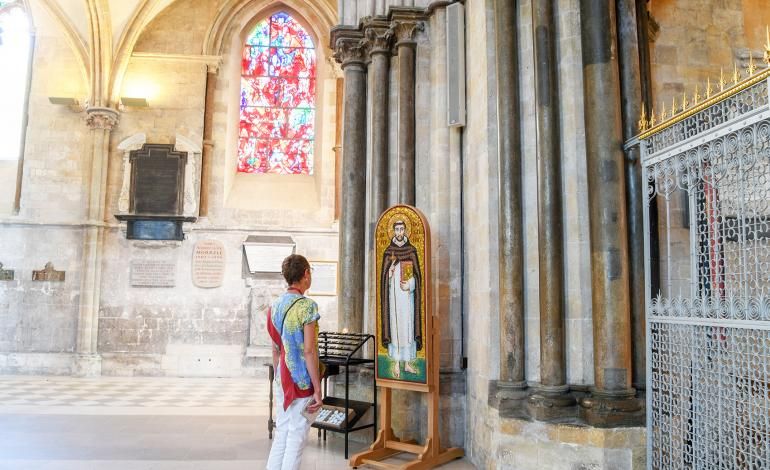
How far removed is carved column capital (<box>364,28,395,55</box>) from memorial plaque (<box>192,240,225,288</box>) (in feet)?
20.7

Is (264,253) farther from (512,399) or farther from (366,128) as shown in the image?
(512,399)

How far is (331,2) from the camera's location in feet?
39.6

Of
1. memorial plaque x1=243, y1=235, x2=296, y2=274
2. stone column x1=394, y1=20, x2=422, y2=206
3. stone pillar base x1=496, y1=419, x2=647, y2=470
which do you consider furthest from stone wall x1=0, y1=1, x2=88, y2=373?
stone pillar base x1=496, y1=419, x2=647, y2=470

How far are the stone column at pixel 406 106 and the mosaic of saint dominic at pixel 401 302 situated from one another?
834 millimetres

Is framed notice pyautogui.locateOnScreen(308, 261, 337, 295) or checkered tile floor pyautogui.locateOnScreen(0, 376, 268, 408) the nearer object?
checkered tile floor pyautogui.locateOnScreen(0, 376, 268, 408)

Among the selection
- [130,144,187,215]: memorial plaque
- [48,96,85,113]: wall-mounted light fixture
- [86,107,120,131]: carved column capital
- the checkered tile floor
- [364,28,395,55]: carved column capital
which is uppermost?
[48,96,85,113]: wall-mounted light fixture

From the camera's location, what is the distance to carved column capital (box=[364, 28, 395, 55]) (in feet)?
20.0

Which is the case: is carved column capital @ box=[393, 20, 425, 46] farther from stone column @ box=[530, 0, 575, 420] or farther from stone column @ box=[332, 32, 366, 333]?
stone column @ box=[530, 0, 575, 420]

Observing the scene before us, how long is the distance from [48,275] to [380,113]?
805cm

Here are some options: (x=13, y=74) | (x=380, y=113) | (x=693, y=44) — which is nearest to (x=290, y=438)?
(x=380, y=113)

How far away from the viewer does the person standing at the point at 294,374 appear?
10.8ft

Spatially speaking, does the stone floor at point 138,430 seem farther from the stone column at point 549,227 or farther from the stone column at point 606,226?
the stone column at point 606,226

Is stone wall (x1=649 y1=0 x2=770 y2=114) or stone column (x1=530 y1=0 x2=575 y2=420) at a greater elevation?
stone wall (x1=649 y1=0 x2=770 y2=114)

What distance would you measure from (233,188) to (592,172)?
8.97 m
